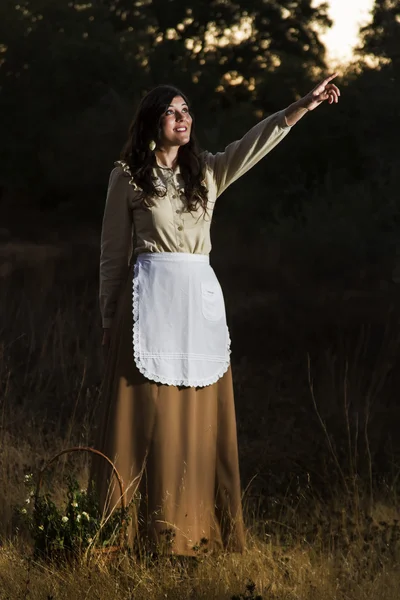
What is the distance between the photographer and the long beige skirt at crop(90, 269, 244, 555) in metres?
3.96

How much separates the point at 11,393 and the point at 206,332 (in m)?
4.20

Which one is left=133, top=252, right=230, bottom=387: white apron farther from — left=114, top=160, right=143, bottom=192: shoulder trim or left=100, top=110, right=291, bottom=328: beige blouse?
left=114, top=160, right=143, bottom=192: shoulder trim

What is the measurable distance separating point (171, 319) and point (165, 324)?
3 centimetres

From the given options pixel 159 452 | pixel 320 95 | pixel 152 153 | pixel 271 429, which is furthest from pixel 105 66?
pixel 159 452

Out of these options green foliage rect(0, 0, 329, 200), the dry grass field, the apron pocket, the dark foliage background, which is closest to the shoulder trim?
the apron pocket

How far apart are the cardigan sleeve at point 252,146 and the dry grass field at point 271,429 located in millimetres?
1283

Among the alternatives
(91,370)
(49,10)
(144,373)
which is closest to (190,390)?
(144,373)

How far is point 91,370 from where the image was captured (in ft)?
29.0

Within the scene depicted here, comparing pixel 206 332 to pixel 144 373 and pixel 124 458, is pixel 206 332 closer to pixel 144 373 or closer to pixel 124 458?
pixel 144 373

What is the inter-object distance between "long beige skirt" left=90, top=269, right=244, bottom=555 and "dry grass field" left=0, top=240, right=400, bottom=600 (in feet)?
0.41

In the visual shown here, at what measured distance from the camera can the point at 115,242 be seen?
13.2 feet

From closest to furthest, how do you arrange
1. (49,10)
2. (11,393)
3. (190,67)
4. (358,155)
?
(11,393)
(358,155)
(190,67)
(49,10)

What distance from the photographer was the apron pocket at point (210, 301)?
158 inches

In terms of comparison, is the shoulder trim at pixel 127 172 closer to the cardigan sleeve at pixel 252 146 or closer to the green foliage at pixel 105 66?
the cardigan sleeve at pixel 252 146
